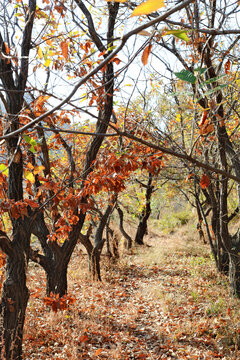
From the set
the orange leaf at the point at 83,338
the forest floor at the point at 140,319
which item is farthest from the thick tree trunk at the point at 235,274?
the orange leaf at the point at 83,338

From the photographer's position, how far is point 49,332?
4.43 meters

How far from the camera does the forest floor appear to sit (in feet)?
13.2

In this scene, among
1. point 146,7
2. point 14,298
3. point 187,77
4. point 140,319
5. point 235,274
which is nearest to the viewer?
point 146,7

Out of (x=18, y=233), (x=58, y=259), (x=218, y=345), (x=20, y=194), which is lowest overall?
(x=218, y=345)

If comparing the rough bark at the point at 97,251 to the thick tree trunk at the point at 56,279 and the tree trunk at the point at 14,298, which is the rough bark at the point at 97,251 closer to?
the thick tree trunk at the point at 56,279

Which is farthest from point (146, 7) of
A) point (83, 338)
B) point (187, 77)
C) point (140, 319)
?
point (140, 319)

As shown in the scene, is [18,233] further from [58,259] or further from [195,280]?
[195,280]

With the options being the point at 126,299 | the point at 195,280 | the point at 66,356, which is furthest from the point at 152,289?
the point at 66,356

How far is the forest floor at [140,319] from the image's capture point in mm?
4016

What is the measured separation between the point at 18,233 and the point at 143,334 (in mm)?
2767

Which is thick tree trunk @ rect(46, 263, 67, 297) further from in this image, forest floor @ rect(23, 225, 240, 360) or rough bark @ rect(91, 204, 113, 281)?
rough bark @ rect(91, 204, 113, 281)

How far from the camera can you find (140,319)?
516 centimetres

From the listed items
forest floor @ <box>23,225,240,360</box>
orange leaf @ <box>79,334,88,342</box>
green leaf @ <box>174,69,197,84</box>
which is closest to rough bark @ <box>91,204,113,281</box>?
forest floor @ <box>23,225,240,360</box>

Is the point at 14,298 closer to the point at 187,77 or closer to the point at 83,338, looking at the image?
the point at 83,338
